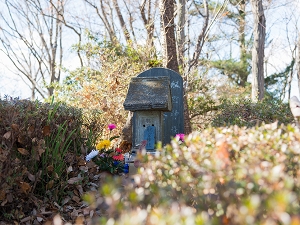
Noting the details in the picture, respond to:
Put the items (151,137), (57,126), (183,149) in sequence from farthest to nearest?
1. (151,137)
2. (57,126)
3. (183,149)

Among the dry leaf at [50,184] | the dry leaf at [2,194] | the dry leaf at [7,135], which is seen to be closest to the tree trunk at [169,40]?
the dry leaf at [50,184]

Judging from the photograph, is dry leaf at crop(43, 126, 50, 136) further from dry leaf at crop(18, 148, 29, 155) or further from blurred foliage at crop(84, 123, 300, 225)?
blurred foliage at crop(84, 123, 300, 225)

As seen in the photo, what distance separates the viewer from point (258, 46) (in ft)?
42.2

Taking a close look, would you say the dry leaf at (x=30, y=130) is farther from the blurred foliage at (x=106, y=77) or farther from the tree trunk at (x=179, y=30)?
the tree trunk at (x=179, y=30)

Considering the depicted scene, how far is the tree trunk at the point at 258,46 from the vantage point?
492 inches

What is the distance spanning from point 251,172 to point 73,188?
9.40 ft

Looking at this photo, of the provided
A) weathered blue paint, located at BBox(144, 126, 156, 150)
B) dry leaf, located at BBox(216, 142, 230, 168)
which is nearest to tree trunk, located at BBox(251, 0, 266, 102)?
weathered blue paint, located at BBox(144, 126, 156, 150)

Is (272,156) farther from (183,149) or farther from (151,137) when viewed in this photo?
(151,137)

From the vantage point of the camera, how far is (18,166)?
346 cm

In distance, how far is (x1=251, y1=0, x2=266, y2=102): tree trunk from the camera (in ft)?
41.0

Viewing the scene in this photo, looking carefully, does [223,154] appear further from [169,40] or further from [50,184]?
[169,40]

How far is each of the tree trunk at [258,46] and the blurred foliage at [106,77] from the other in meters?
4.07

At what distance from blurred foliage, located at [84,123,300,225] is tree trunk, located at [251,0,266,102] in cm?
1037

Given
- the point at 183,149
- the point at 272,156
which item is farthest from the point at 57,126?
the point at 272,156
